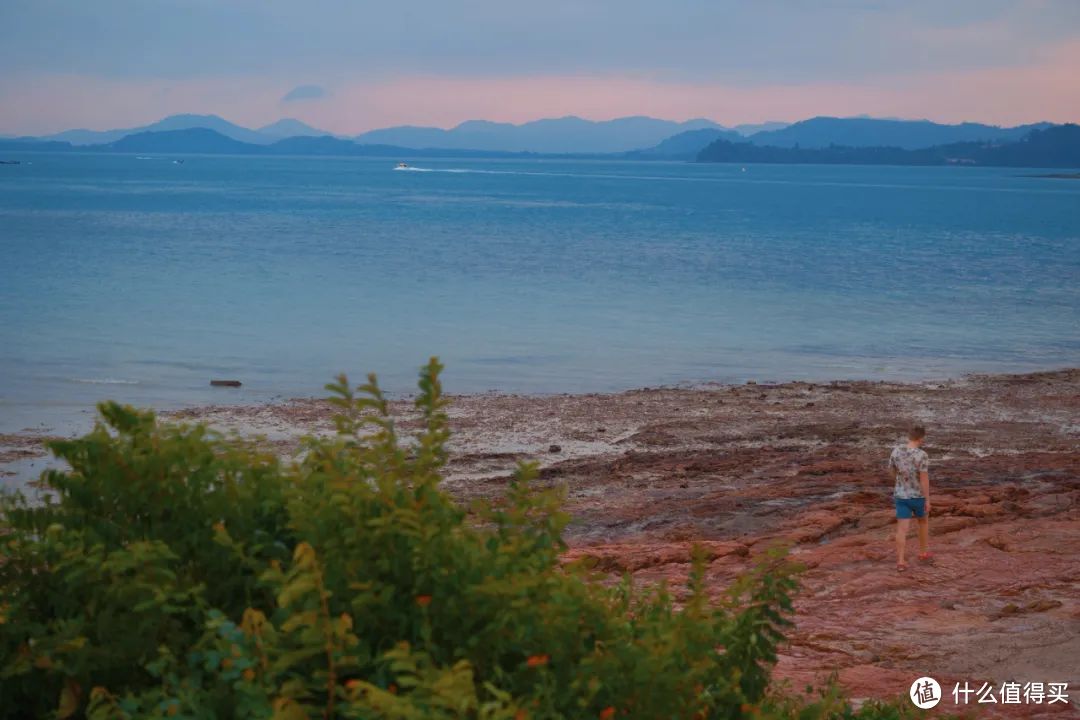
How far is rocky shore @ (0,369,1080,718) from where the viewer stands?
9.23 m

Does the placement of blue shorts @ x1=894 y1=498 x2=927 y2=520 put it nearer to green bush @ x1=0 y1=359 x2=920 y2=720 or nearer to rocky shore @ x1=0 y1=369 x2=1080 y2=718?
rocky shore @ x1=0 y1=369 x2=1080 y2=718

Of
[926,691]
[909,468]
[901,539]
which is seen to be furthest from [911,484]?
[926,691]

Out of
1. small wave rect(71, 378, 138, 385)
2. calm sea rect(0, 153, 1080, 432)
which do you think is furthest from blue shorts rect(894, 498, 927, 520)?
small wave rect(71, 378, 138, 385)

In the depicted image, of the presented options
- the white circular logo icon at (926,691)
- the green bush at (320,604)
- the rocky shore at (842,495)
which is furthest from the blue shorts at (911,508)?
the green bush at (320,604)

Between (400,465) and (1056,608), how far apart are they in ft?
27.5

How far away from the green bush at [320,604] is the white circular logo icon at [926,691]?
13.1ft

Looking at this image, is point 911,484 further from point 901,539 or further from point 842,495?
point 842,495

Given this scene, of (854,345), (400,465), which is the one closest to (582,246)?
(854,345)

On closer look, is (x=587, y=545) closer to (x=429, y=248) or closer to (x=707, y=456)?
(x=707, y=456)

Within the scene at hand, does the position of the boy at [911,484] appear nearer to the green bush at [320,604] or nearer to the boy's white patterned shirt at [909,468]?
the boy's white patterned shirt at [909,468]

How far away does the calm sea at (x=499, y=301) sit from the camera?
28.7m

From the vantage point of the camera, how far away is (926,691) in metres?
7.93

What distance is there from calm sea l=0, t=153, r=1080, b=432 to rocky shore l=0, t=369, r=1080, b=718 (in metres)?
3.76

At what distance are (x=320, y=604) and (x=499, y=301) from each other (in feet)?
135
